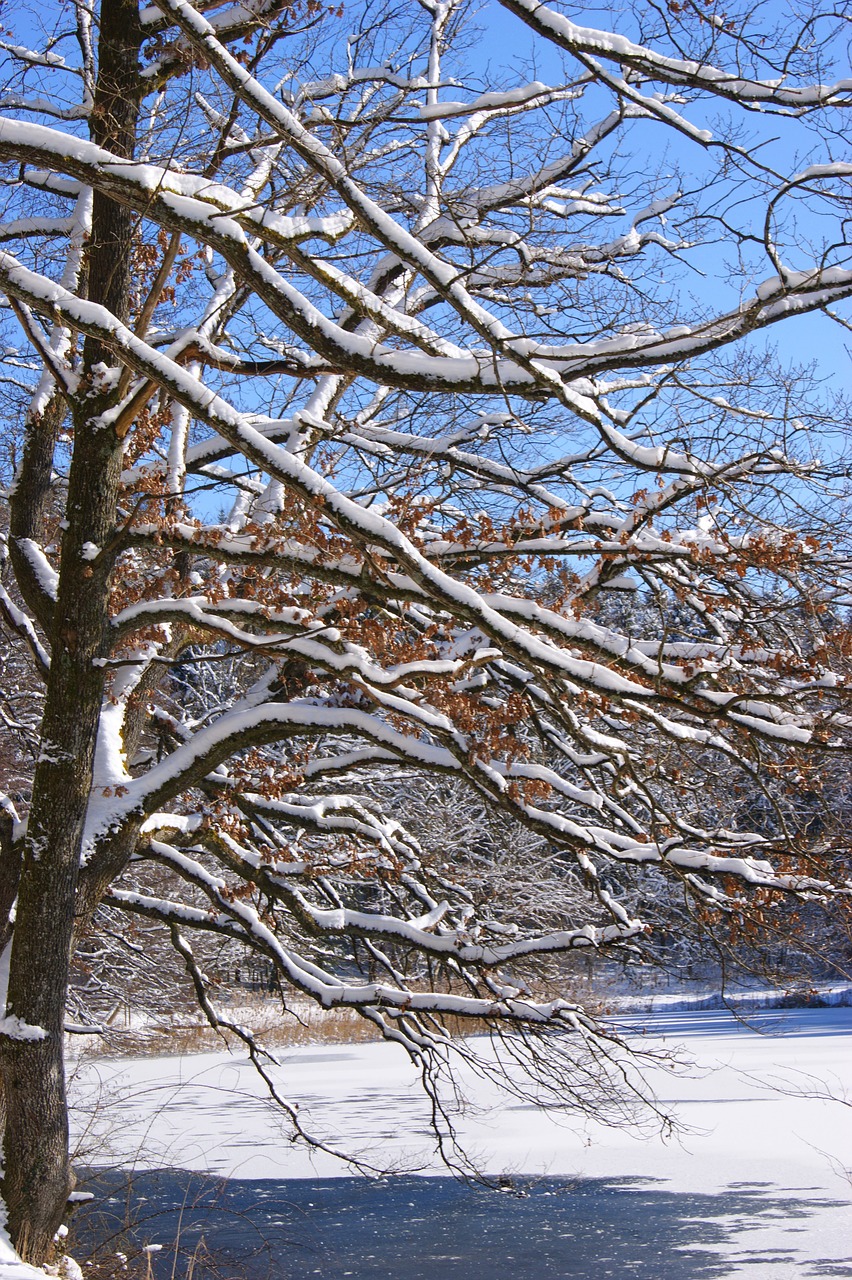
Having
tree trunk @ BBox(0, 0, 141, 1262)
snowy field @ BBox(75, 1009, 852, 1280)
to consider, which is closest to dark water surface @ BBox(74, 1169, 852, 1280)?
snowy field @ BBox(75, 1009, 852, 1280)

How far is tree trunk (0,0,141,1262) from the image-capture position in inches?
164

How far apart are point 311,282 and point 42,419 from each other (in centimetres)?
173

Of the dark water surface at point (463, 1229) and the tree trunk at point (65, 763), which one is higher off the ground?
the tree trunk at point (65, 763)

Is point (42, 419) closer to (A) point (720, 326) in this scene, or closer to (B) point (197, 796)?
(A) point (720, 326)

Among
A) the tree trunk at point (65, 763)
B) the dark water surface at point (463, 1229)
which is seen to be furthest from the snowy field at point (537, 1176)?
the tree trunk at point (65, 763)

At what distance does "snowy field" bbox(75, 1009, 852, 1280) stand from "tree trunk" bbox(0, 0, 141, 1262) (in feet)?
3.19

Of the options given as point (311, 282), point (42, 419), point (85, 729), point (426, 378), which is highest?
point (311, 282)

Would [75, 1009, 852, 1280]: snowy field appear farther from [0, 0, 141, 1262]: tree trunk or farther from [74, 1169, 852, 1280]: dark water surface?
[0, 0, 141, 1262]: tree trunk

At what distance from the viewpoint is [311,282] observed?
6.04 meters

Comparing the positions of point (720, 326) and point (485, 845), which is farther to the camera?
point (485, 845)

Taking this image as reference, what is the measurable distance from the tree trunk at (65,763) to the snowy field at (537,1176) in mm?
972

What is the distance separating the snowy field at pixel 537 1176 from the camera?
7.38m

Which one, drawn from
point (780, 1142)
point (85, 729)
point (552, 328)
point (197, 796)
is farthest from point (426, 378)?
point (780, 1142)

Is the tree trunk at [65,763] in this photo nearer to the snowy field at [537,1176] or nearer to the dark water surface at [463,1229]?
the snowy field at [537,1176]
